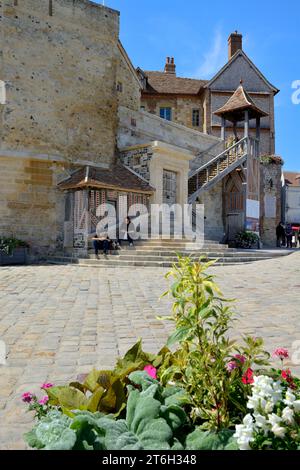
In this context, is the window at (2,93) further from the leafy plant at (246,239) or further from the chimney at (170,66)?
the chimney at (170,66)

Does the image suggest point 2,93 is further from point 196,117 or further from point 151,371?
point 196,117

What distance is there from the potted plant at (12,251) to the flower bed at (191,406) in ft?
38.7

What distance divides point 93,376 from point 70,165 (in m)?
14.5

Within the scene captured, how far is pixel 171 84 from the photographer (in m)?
28.5

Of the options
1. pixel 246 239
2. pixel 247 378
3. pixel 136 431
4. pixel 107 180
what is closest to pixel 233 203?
pixel 246 239

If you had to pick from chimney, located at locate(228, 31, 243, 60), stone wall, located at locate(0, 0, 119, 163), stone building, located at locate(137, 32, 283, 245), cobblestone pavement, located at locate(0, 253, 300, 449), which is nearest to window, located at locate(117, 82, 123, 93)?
stone wall, located at locate(0, 0, 119, 163)

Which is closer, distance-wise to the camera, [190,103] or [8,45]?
[8,45]

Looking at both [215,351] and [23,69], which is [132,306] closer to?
[215,351]

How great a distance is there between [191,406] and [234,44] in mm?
30978

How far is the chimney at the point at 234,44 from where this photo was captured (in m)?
28.6

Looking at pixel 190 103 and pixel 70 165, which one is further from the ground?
pixel 190 103

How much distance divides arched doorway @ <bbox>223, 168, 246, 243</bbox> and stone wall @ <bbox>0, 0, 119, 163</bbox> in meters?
7.24

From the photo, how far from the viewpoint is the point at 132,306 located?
5844 millimetres
